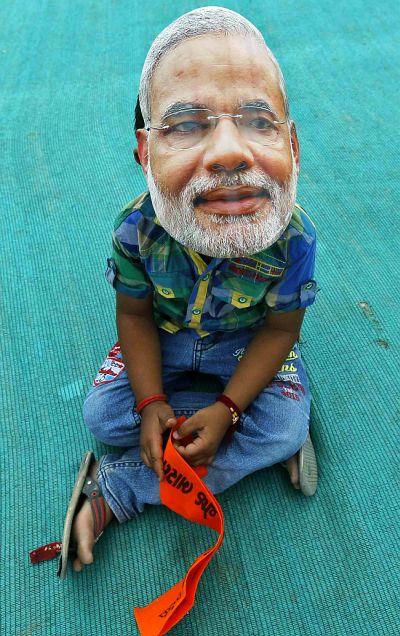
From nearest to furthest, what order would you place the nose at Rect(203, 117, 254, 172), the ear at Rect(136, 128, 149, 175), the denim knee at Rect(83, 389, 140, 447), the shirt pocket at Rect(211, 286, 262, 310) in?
the nose at Rect(203, 117, 254, 172), the ear at Rect(136, 128, 149, 175), the shirt pocket at Rect(211, 286, 262, 310), the denim knee at Rect(83, 389, 140, 447)

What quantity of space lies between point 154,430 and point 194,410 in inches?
5.5

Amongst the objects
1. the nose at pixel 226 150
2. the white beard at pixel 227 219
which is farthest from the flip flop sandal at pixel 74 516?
the nose at pixel 226 150

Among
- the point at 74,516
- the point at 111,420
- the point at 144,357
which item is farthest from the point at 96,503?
the point at 144,357

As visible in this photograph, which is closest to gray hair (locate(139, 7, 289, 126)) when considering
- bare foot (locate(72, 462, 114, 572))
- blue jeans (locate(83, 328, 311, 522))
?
blue jeans (locate(83, 328, 311, 522))

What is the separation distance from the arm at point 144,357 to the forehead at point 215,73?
1.24 feet

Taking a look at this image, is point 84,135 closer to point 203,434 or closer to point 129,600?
point 203,434

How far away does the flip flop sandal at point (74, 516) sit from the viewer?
3.11ft

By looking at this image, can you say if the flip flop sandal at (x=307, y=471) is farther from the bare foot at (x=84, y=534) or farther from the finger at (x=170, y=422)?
the bare foot at (x=84, y=534)

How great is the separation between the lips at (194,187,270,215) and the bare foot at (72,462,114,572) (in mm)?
578

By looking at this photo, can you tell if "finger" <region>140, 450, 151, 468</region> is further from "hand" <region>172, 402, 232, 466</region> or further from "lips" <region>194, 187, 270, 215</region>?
"lips" <region>194, 187, 270, 215</region>

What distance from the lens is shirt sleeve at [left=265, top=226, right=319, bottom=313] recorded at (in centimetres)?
91

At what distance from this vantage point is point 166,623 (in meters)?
0.87

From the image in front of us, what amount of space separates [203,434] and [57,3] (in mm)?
2217

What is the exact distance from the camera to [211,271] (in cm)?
92
